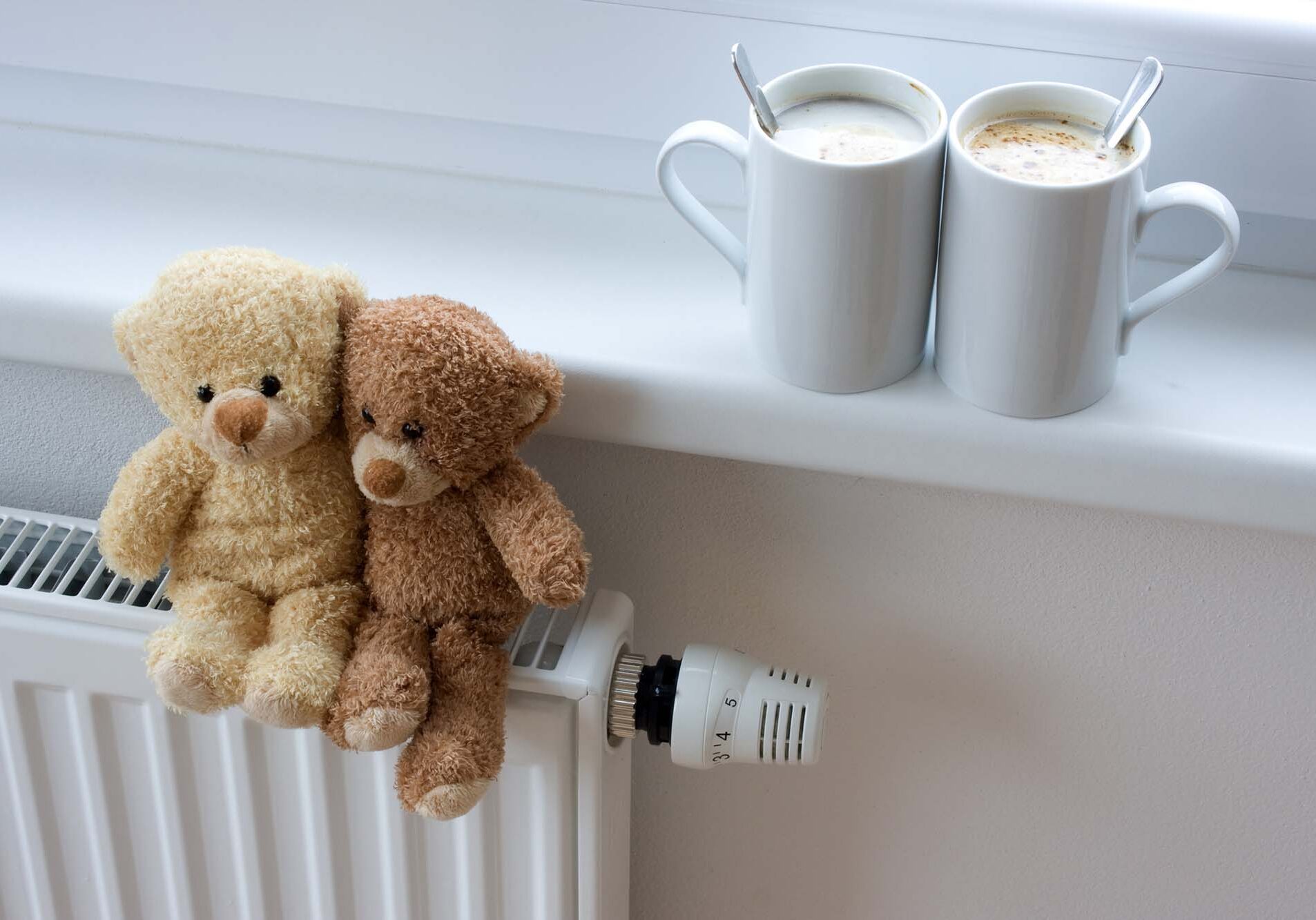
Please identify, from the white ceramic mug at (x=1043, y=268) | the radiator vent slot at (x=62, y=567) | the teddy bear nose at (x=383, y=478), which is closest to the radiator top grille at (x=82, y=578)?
the radiator vent slot at (x=62, y=567)

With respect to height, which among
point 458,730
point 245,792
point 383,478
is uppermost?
point 383,478

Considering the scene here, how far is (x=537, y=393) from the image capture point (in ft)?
1.69

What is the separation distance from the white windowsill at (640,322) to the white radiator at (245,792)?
0.35 ft

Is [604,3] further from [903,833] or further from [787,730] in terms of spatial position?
[903,833]

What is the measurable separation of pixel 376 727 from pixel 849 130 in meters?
0.29

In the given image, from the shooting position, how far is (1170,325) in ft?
1.98

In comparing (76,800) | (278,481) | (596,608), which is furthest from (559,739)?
(76,800)

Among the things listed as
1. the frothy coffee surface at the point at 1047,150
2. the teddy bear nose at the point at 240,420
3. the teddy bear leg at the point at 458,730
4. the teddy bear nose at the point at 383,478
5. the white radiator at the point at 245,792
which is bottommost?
the white radiator at the point at 245,792

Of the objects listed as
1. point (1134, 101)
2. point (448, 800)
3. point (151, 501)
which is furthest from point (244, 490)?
point (1134, 101)

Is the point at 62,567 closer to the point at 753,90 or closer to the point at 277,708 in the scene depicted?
the point at 277,708

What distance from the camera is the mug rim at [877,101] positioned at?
48cm

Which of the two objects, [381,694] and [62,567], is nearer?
[381,694]

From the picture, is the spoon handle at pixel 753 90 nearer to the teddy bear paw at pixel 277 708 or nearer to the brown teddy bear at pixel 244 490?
the brown teddy bear at pixel 244 490

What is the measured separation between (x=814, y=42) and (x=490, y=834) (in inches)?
15.4
